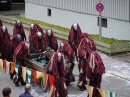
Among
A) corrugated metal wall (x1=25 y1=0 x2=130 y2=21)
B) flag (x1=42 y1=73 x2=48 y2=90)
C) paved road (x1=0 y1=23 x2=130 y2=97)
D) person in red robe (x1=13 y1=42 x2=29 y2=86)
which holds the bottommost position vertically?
paved road (x1=0 y1=23 x2=130 y2=97)

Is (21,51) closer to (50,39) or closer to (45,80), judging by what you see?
(45,80)

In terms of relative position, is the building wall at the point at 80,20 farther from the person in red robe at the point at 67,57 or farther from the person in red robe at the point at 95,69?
the person in red robe at the point at 95,69

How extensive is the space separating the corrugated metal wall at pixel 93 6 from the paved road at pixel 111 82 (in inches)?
97.5

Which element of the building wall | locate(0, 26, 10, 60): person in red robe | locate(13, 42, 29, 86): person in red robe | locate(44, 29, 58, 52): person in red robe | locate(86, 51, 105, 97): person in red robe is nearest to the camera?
locate(86, 51, 105, 97): person in red robe

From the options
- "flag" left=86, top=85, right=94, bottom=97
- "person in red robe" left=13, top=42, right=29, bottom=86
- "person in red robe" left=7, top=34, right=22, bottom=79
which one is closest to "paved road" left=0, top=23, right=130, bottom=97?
"person in red robe" left=13, top=42, right=29, bottom=86

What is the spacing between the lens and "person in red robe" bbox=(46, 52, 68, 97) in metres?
11.7

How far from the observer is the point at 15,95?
12648 mm

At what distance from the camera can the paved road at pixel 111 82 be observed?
502 inches

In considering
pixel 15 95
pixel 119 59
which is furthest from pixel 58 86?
pixel 119 59

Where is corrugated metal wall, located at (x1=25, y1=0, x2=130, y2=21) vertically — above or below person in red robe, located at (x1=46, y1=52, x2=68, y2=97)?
above

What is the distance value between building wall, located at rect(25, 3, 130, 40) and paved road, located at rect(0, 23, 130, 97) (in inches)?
86.4

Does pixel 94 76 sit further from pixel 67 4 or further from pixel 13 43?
pixel 67 4

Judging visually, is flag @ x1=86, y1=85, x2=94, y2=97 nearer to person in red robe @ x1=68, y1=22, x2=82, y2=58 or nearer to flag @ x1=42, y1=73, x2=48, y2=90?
flag @ x1=42, y1=73, x2=48, y2=90

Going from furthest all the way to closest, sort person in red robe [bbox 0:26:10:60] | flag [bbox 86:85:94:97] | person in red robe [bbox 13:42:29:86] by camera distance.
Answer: person in red robe [bbox 0:26:10:60], person in red robe [bbox 13:42:29:86], flag [bbox 86:85:94:97]
